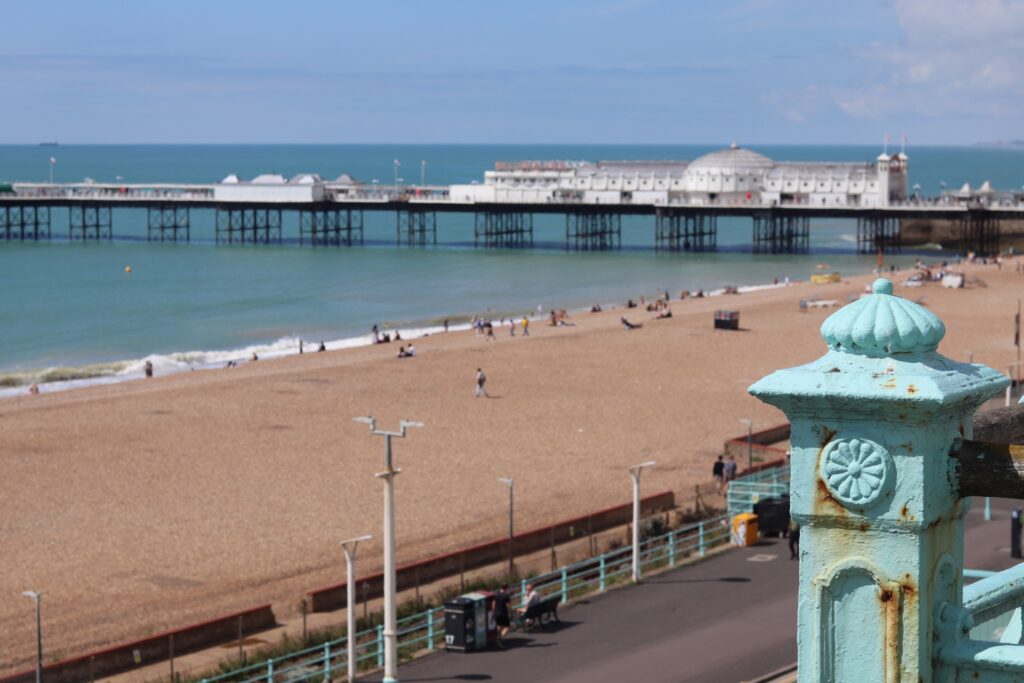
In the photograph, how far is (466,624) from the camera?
659 inches

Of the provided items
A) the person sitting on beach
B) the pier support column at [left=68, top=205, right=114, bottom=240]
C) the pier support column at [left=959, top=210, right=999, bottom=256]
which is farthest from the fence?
the pier support column at [left=68, top=205, right=114, bottom=240]

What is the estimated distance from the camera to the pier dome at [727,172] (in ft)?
281

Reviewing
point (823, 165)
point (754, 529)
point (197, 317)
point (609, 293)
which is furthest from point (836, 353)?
point (823, 165)

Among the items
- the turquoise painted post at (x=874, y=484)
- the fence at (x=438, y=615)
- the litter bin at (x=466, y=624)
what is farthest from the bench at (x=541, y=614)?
the turquoise painted post at (x=874, y=484)

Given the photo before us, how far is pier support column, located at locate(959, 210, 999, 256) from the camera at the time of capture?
82.8m

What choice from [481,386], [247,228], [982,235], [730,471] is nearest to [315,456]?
[730,471]

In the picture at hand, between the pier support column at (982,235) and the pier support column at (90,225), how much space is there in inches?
1974

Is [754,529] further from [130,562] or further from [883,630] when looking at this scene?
[883,630]

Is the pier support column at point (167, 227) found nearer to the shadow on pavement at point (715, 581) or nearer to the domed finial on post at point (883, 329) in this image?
the shadow on pavement at point (715, 581)

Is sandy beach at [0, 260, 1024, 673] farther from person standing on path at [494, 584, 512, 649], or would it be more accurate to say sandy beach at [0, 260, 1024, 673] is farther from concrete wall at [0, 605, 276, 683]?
person standing on path at [494, 584, 512, 649]

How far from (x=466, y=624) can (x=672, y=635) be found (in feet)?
7.21

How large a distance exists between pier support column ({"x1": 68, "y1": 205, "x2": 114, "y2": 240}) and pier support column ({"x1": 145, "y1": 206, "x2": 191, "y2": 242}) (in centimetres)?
278

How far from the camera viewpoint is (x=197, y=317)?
6281cm

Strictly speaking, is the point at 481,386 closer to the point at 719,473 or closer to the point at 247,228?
the point at 719,473
